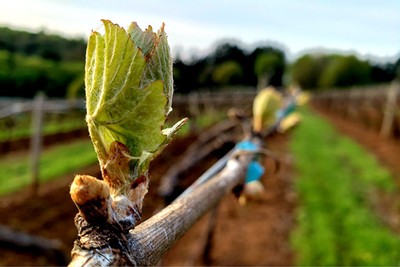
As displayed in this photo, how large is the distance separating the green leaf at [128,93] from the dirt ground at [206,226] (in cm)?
338

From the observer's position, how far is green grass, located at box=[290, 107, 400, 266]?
5832mm

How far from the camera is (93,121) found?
62 cm

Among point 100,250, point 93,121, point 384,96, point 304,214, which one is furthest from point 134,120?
point 384,96

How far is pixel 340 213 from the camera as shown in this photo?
748cm

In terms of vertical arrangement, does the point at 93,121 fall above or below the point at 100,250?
above

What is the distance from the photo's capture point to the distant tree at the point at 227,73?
33.4m

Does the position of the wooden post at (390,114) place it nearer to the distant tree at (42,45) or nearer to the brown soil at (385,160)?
the brown soil at (385,160)

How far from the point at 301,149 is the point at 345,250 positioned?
7.84m

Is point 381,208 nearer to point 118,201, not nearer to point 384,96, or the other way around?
point 118,201

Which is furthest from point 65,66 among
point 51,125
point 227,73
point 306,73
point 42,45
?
point 306,73

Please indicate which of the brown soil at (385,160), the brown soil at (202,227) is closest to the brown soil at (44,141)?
the brown soil at (202,227)

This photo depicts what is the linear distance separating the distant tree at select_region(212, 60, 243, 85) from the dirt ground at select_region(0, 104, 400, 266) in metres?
25.1

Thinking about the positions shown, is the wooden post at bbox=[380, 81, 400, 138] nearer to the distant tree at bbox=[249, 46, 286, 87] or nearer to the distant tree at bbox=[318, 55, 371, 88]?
the distant tree at bbox=[249, 46, 286, 87]

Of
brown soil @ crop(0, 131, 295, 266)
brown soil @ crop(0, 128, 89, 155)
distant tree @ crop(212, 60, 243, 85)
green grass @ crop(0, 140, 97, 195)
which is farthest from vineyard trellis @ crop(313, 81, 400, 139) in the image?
green grass @ crop(0, 140, 97, 195)
